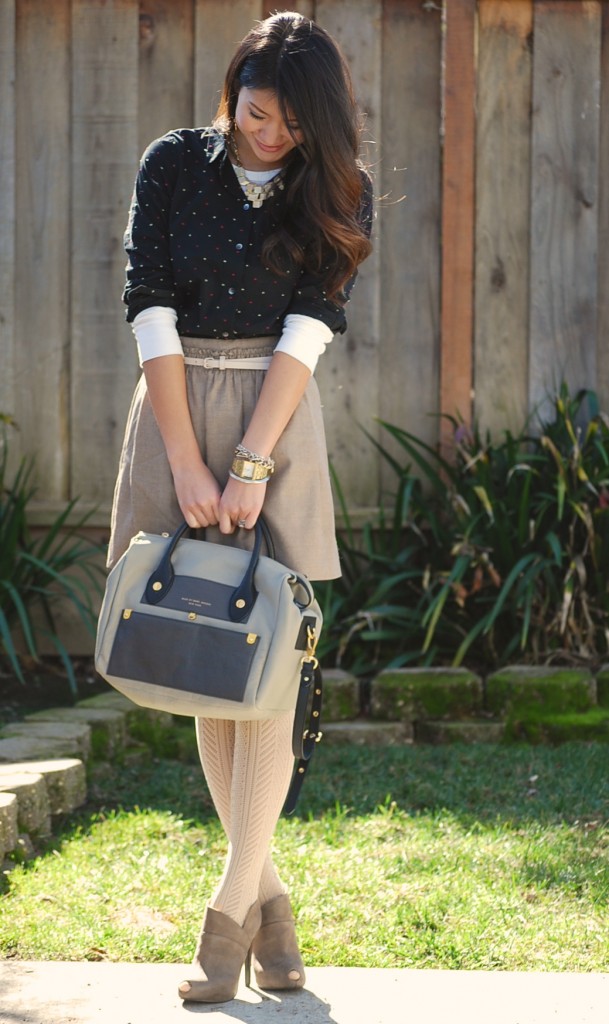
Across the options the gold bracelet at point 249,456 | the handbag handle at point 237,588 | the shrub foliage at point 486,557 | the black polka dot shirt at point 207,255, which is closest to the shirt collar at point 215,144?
the black polka dot shirt at point 207,255

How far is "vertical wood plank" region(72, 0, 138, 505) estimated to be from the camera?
15.6ft

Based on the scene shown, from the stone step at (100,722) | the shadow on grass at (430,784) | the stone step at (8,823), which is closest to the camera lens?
the stone step at (8,823)

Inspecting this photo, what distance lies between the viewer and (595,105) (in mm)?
4773

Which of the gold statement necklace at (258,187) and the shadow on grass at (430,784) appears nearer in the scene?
the gold statement necklace at (258,187)

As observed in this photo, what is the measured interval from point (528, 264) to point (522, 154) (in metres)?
0.40

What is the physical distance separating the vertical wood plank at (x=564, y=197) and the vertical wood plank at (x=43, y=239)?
174cm

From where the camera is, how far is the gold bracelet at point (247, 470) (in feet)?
7.54

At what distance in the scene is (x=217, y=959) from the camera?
229 centimetres

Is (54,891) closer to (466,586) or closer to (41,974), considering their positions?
(41,974)

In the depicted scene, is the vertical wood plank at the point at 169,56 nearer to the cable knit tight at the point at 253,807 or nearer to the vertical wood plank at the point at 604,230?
the vertical wood plank at the point at 604,230

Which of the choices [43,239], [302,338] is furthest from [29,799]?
[43,239]

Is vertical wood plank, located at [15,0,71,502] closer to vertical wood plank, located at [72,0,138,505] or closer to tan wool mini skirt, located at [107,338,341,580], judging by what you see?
vertical wood plank, located at [72,0,138,505]

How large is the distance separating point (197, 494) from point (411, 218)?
277 centimetres

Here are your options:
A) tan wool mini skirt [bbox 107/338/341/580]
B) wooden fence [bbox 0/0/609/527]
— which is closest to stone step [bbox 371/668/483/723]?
wooden fence [bbox 0/0/609/527]
